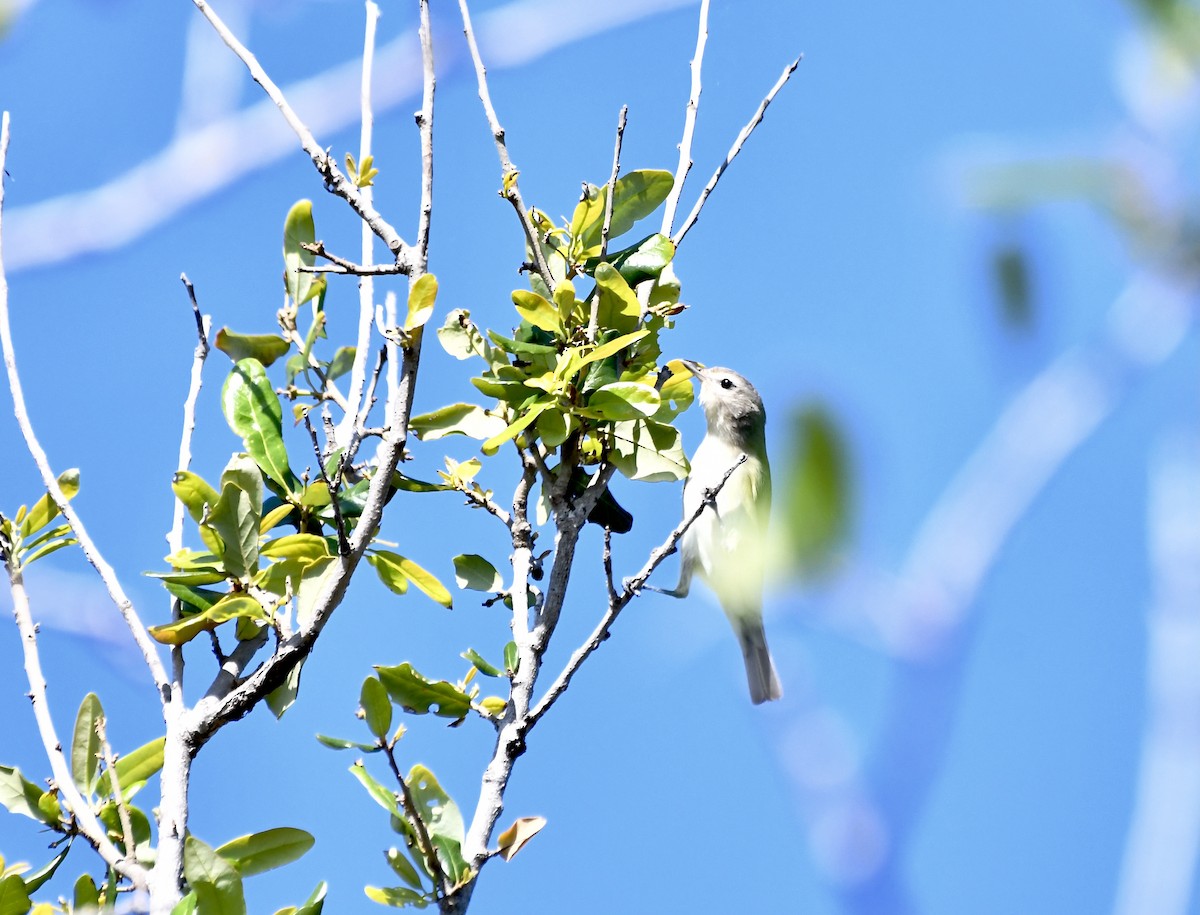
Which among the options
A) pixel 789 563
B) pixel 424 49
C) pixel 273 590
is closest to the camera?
pixel 789 563

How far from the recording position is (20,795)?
2.79 meters

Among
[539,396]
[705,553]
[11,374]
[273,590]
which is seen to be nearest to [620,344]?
[539,396]

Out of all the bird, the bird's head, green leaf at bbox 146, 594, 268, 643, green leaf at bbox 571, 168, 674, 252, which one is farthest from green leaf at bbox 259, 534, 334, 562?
the bird's head

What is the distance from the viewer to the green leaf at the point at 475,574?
327 cm

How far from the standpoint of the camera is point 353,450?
3.08 m

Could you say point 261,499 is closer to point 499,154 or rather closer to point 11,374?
point 11,374

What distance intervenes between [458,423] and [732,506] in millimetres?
3947

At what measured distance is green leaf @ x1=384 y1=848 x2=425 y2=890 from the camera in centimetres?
280

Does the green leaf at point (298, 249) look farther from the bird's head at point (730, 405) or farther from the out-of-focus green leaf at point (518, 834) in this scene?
the bird's head at point (730, 405)

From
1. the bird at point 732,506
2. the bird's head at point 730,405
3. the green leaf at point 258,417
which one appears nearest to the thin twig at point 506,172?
the green leaf at point 258,417

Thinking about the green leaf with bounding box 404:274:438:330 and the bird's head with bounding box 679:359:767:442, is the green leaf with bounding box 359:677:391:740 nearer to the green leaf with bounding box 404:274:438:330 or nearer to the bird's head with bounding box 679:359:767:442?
the green leaf with bounding box 404:274:438:330

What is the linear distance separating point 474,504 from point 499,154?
0.87 meters

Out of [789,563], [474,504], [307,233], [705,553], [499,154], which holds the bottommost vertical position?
[789,563]

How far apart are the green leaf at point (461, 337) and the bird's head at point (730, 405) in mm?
4272
